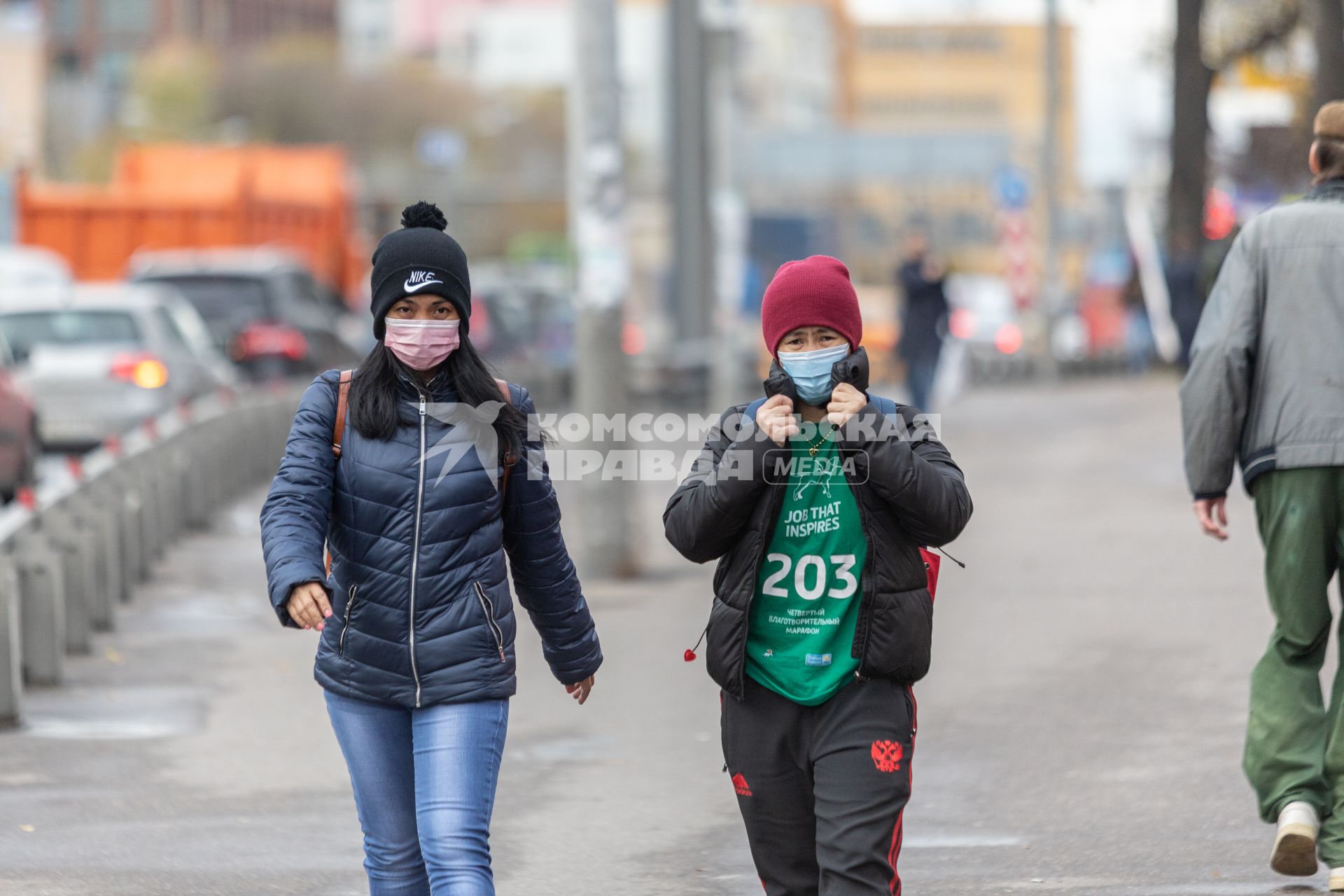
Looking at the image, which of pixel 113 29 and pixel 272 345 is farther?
pixel 113 29

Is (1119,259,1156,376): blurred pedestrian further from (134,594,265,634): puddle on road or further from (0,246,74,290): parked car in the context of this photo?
(134,594,265,634): puddle on road

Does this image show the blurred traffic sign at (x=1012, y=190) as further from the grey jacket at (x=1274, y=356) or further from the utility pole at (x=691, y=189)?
the grey jacket at (x=1274, y=356)

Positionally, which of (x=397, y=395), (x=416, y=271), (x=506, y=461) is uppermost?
(x=416, y=271)

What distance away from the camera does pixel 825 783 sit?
14.8 ft

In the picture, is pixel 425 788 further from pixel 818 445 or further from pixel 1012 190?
pixel 1012 190

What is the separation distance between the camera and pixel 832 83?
480ft

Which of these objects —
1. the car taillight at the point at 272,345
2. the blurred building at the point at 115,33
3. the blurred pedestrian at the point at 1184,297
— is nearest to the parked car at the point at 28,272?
the car taillight at the point at 272,345

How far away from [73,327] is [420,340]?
15.0 m

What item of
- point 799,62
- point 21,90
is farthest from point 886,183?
point 799,62

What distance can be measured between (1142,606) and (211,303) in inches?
639

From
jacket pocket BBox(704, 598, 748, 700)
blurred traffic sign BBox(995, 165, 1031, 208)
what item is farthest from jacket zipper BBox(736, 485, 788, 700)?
blurred traffic sign BBox(995, 165, 1031, 208)

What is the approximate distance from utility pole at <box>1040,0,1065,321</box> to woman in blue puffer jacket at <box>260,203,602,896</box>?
30.0 meters

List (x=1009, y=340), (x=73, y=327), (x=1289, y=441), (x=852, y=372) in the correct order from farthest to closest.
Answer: (x=1009, y=340) → (x=73, y=327) → (x=1289, y=441) → (x=852, y=372)

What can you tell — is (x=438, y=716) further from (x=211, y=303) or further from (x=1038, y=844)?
(x=211, y=303)
